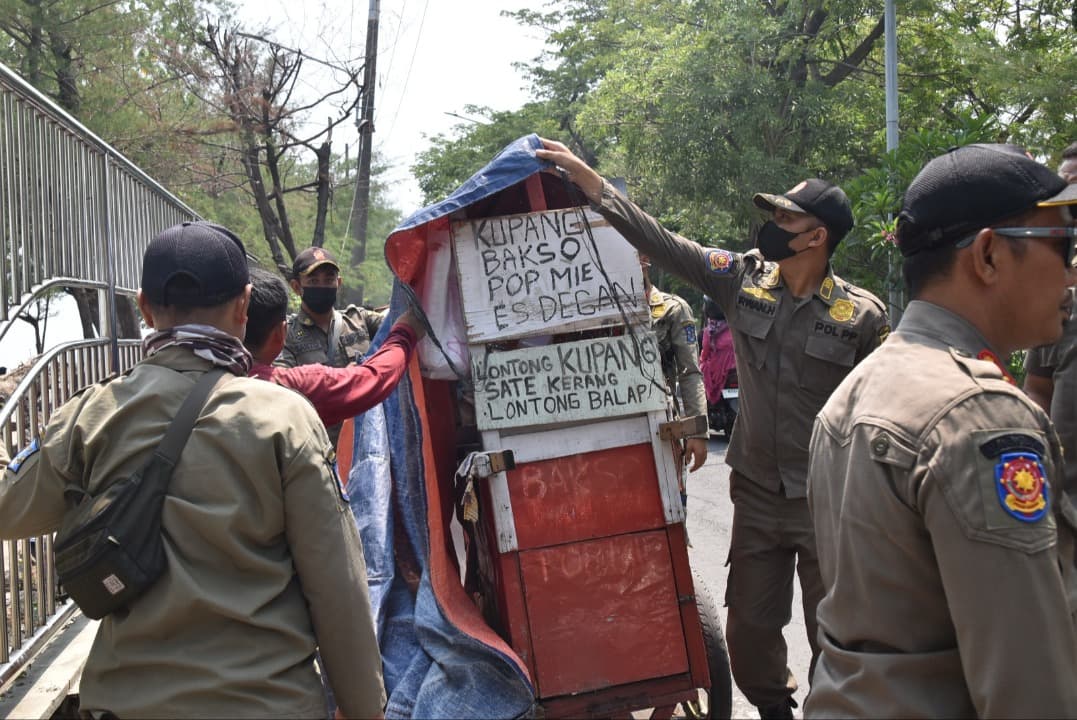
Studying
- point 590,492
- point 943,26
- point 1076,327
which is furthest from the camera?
point 943,26

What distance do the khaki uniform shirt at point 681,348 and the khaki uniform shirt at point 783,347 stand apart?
1318 mm

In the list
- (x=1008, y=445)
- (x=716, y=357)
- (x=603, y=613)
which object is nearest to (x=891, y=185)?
(x=716, y=357)

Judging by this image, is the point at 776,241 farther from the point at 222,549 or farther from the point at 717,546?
the point at 717,546

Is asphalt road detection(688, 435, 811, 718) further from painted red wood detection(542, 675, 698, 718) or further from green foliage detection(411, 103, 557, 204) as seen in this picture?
green foliage detection(411, 103, 557, 204)

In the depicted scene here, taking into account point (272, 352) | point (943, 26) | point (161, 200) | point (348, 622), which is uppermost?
point (943, 26)

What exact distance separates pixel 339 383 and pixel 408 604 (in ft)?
3.21

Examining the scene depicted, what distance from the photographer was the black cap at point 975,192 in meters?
1.63

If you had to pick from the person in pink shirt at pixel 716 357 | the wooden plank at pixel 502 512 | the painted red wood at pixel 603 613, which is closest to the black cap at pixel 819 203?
the painted red wood at pixel 603 613

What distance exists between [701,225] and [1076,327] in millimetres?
17644

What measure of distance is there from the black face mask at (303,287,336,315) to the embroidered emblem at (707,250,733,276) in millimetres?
2541

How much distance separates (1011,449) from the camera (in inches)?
56.9

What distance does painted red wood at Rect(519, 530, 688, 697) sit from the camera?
3.29 metres

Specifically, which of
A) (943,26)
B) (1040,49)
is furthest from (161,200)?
(943,26)

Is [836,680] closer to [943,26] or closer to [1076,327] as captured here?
[1076,327]
